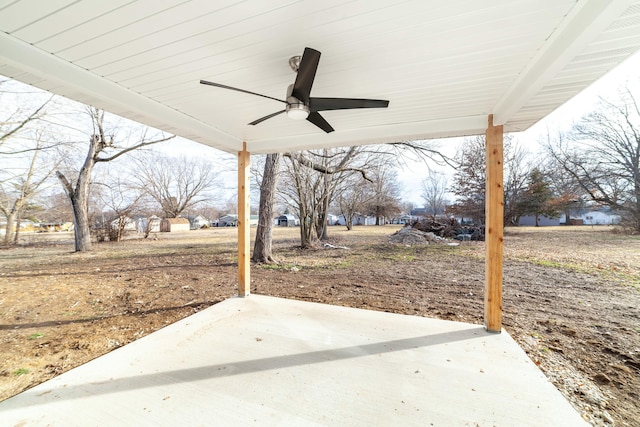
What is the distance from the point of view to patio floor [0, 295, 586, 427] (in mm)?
1376

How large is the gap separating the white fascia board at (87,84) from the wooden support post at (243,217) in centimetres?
67

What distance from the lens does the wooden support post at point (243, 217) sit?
3.38 metres

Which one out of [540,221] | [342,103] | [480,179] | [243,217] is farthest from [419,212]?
[342,103]

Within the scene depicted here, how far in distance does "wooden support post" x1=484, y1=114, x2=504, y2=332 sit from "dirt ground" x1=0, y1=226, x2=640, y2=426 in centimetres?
43

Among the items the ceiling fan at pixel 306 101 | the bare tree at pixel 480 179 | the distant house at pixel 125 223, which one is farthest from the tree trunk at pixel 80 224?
the bare tree at pixel 480 179

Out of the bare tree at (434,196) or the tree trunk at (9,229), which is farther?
Answer: the bare tree at (434,196)

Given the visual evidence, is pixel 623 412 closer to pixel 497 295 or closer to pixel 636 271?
pixel 497 295

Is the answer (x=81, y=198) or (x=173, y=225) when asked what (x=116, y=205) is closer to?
(x=81, y=198)

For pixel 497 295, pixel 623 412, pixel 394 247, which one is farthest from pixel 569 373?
pixel 394 247

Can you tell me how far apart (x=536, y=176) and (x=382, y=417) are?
453 inches

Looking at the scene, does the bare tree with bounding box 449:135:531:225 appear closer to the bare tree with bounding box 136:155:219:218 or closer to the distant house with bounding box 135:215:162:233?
the distant house with bounding box 135:215:162:233

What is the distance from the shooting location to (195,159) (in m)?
20.0

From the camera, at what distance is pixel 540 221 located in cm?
1088

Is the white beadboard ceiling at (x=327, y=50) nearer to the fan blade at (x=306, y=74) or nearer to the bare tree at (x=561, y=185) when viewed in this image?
the fan blade at (x=306, y=74)
